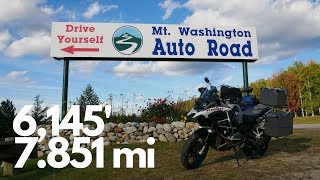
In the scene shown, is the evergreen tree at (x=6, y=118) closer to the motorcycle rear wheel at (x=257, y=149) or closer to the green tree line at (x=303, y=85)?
the motorcycle rear wheel at (x=257, y=149)

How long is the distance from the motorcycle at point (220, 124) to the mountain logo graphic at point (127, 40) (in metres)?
8.31

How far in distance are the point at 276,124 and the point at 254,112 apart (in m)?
0.57

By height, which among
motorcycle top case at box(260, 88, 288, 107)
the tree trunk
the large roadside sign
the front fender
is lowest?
the tree trunk

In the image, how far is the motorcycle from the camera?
313 inches

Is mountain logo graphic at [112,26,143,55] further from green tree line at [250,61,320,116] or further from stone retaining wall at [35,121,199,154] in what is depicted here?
green tree line at [250,61,320,116]

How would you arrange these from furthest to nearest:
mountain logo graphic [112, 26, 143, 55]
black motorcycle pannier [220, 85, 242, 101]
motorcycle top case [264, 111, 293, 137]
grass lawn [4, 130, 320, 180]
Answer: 1. mountain logo graphic [112, 26, 143, 55]
2. motorcycle top case [264, 111, 293, 137]
3. black motorcycle pannier [220, 85, 242, 101]
4. grass lawn [4, 130, 320, 180]

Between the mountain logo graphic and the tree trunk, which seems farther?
the mountain logo graphic

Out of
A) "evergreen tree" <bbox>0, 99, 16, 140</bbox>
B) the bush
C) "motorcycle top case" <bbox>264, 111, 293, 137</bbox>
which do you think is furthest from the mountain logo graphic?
"evergreen tree" <bbox>0, 99, 16, 140</bbox>

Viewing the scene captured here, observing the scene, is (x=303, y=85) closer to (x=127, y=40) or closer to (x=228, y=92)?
(x=127, y=40)

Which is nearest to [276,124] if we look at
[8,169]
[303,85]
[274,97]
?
[274,97]

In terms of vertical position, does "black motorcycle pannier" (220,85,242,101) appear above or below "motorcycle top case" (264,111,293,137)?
above

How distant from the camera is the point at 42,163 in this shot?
10367mm

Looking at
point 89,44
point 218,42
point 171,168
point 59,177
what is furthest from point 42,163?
point 218,42

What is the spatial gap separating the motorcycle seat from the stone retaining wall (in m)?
4.71
